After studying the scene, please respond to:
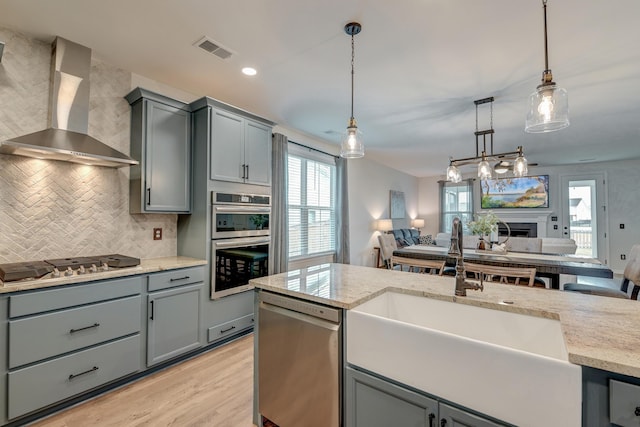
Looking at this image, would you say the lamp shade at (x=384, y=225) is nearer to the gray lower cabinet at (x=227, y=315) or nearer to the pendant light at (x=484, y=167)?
the pendant light at (x=484, y=167)

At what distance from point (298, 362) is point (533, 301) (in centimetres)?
127

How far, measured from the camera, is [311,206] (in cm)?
483

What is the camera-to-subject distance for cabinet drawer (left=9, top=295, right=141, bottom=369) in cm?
178

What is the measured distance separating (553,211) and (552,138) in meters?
3.35

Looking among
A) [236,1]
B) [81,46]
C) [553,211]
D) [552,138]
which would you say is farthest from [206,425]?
[553,211]

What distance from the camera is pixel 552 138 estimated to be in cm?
487

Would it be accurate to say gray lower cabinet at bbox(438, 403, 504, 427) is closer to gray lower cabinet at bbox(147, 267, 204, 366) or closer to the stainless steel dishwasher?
the stainless steel dishwasher

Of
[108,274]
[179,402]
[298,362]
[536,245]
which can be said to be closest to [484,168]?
[536,245]

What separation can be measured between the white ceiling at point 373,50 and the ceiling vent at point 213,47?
0.05m

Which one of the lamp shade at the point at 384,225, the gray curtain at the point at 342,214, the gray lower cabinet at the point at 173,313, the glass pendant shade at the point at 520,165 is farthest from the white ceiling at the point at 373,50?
the lamp shade at the point at 384,225

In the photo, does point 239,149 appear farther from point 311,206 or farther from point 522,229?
point 522,229

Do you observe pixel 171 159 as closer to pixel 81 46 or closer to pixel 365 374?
pixel 81 46

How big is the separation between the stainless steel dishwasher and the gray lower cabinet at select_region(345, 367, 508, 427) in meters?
0.08

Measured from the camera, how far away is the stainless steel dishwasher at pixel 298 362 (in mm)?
1459
